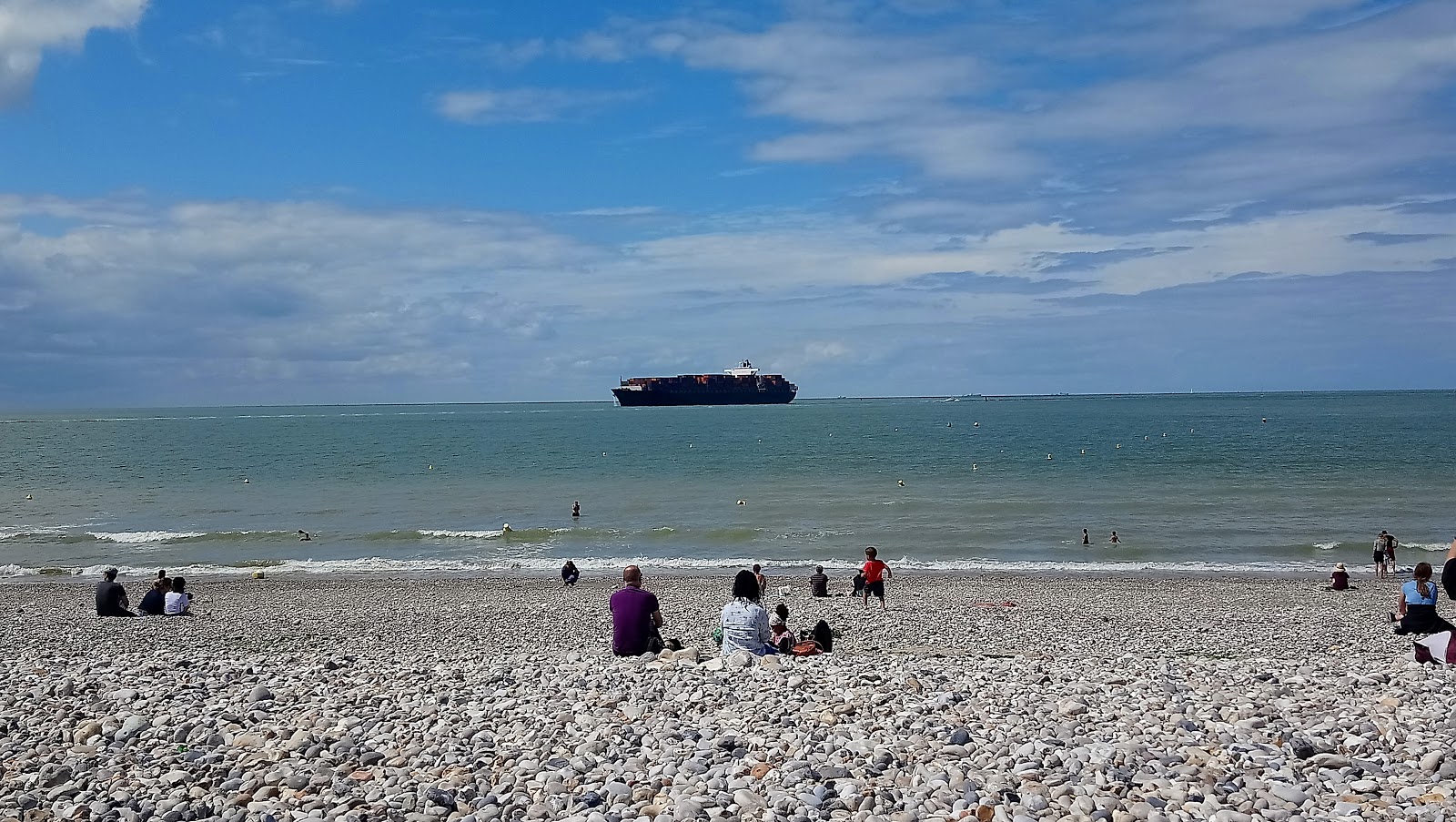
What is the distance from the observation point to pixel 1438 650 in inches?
357

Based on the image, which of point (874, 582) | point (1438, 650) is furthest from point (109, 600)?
point (1438, 650)

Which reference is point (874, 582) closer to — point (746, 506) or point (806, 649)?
point (806, 649)

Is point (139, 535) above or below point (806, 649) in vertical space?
below

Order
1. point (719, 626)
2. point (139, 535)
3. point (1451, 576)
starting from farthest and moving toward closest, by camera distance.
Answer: point (139, 535) < point (1451, 576) < point (719, 626)

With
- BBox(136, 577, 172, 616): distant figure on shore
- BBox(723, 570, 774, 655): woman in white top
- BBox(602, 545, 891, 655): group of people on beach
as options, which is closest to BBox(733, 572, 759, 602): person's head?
BBox(602, 545, 891, 655): group of people on beach

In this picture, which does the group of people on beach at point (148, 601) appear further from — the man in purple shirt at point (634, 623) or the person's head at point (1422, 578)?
the person's head at point (1422, 578)

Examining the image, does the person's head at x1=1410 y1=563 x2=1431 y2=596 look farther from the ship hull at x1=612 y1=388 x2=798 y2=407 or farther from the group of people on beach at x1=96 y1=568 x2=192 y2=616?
the ship hull at x1=612 y1=388 x2=798 y2=407

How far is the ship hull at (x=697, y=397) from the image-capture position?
163375mm

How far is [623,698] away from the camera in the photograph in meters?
7.48

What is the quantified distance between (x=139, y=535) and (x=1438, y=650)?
34.6 metres

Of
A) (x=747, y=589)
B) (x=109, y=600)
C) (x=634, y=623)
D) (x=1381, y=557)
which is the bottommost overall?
(x=1381, y=557)

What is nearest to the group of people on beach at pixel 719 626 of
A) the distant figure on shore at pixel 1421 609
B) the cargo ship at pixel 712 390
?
the distant figure on shore at pixel 1421 609

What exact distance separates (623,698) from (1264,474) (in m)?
45.3

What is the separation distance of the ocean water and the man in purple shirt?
1604cm
